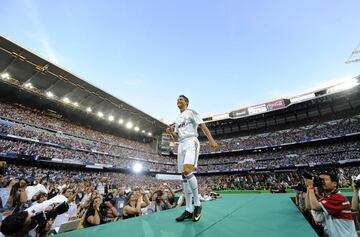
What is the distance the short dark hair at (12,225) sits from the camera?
1.89 metres

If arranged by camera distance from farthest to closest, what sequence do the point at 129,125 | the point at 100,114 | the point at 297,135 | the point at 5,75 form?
the point at 129,125, the point at 297,135, the point at 100,114, the point at 5,75

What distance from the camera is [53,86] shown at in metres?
23.0

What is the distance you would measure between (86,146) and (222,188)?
23.2 metres

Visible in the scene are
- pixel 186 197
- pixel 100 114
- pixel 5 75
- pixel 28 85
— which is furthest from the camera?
pixel 100 114

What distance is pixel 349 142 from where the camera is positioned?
2892 cm

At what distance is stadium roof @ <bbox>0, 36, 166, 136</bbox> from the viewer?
61.1 ft

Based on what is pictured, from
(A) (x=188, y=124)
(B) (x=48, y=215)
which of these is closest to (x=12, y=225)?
(B) (x=48, y=215)

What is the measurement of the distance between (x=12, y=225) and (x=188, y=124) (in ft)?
8.42

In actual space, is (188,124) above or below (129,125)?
below

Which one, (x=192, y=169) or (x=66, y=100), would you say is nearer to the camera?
(x=192, y=169)

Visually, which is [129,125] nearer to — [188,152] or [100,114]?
[100,114]

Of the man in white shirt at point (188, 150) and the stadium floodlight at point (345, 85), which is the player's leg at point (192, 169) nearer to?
the man in white shirt at point (188, 150)

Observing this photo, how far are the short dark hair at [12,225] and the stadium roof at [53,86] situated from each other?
69.5 ft

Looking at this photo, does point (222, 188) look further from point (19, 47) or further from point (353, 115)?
point (19, 47)
